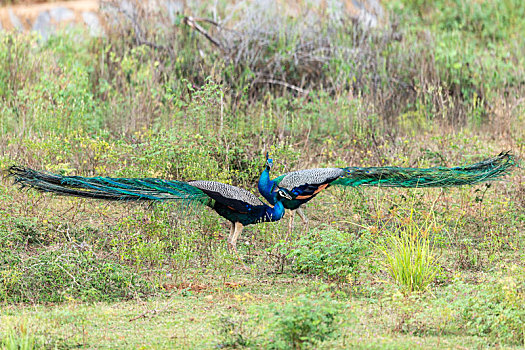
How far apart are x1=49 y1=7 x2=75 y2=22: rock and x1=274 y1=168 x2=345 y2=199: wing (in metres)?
9.00

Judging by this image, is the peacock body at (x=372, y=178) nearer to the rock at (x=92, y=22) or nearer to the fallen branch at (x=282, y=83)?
the fallen branch at (x=282, y=83)

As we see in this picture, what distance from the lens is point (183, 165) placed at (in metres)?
7.84

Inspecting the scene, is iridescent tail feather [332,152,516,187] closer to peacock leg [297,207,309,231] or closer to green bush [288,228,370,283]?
peacock leg [297,207,309,231]

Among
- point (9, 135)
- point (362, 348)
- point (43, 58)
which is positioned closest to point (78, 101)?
point (9, 135)

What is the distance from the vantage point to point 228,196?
634 cm

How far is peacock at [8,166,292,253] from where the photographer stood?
6.15m

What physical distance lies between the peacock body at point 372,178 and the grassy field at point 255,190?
1.25 ft

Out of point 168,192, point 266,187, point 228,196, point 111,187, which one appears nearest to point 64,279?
point 111,187

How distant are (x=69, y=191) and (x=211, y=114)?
283 cm

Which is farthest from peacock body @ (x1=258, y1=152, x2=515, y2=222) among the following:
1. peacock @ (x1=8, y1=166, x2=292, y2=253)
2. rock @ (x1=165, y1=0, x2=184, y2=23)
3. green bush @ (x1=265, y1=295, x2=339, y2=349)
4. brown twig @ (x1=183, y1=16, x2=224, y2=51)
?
rock @ (x1=165, y1=0, x2=184, y2=23)

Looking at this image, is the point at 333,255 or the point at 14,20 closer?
the point at 333,255

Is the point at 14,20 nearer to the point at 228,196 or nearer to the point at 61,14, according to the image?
the point at 61,14

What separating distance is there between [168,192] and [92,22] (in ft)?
28.3

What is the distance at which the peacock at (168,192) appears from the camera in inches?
242
